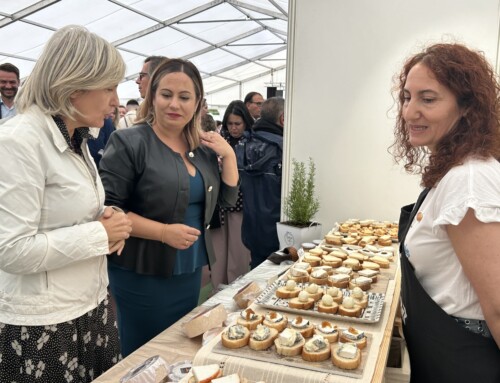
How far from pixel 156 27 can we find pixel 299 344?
8941 mm

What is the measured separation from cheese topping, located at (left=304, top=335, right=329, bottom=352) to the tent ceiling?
7.14m

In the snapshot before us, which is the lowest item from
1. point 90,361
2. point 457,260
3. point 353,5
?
point 90,361

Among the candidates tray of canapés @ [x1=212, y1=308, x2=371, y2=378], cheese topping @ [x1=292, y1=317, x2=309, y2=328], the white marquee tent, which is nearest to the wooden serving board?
tray of canapés @ [x1=212, y1=308, x2=371, y2=378]

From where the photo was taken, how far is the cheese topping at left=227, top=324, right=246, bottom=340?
121cm

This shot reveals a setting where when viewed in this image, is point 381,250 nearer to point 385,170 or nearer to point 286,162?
point 385,170

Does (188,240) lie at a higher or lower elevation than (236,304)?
higher

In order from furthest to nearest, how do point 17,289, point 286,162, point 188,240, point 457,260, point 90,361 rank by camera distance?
point 286,162 < point 188,240 < point 90,361 < point 17,289 < point 457,260

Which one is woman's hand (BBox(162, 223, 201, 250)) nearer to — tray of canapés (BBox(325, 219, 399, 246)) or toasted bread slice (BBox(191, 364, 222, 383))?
toasted bread slice (BBox(191, 364, 222, 383))

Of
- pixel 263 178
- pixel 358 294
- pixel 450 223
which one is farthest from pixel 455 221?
pixel 263 178

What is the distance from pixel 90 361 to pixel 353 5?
2629 millimetres

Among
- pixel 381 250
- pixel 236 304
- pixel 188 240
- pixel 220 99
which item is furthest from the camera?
pixel 220 99

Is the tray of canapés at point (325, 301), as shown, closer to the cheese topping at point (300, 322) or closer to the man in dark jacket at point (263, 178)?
the cheese topping at point (300, 322)

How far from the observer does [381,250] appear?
213cm

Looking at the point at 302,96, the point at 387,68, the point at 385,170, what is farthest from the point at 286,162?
the point at 387,68
